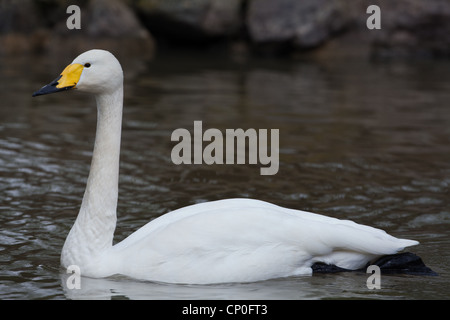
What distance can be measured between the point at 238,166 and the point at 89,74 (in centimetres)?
361

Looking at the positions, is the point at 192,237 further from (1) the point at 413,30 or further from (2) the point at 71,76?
(1) the point at 413,30

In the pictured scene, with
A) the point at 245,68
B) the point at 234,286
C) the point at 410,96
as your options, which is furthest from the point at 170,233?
the point at 245,68

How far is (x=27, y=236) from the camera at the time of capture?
573cm

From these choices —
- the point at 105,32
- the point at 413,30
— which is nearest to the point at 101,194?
the point at 105,32

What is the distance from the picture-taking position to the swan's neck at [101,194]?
16.1 ft

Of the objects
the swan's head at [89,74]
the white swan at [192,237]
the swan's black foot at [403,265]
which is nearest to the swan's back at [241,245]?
the white swan at [192,237]

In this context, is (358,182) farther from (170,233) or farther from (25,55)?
(25,55)

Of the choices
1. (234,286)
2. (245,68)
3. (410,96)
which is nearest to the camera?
(234,286)

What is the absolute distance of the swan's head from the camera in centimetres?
485

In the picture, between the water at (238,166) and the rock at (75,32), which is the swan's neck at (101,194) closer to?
the water at (238,166)

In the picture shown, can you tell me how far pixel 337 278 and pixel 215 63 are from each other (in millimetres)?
12542

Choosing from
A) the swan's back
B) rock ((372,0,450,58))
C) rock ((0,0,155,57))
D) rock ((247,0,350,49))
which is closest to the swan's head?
the swan's back

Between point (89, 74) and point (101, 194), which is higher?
point (89, 74)

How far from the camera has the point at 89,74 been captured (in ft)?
15.9
